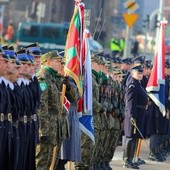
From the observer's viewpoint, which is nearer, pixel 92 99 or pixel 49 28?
pixel 92 99

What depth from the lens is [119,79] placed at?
16.6m

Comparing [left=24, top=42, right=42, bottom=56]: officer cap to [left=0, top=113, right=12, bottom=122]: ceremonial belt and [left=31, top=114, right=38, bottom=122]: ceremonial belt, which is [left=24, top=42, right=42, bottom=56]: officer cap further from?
[left=0, top=113, right=12, bottom=122]: ceremonial belt

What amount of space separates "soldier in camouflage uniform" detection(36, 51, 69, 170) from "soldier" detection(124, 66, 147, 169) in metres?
4.27

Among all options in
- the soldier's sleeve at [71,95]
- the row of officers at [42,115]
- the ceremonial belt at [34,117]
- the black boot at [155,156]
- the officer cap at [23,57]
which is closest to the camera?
the row of officers at [42,115]

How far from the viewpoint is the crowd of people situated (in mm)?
10445

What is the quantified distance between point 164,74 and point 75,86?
21.7ft

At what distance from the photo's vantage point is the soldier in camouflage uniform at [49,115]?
11742 millimetres

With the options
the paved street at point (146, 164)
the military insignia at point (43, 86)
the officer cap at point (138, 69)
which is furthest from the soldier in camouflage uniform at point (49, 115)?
the officer cap at point (138, 69)

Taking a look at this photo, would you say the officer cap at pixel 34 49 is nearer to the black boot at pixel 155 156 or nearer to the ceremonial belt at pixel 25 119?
the ceremonial belt at pixel 25 119

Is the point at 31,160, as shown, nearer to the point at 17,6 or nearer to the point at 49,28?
the point at 49,28

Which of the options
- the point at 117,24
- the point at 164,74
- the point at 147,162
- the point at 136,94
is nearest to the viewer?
the point at 136,94

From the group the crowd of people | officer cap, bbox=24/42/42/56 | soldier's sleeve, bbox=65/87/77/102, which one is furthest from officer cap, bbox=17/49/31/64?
soldier's sleeve, bbox=65/87/77/102

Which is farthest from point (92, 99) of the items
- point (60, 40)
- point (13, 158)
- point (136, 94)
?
point (60, 40)

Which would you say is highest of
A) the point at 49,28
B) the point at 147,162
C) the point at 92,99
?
the point at 49,28
